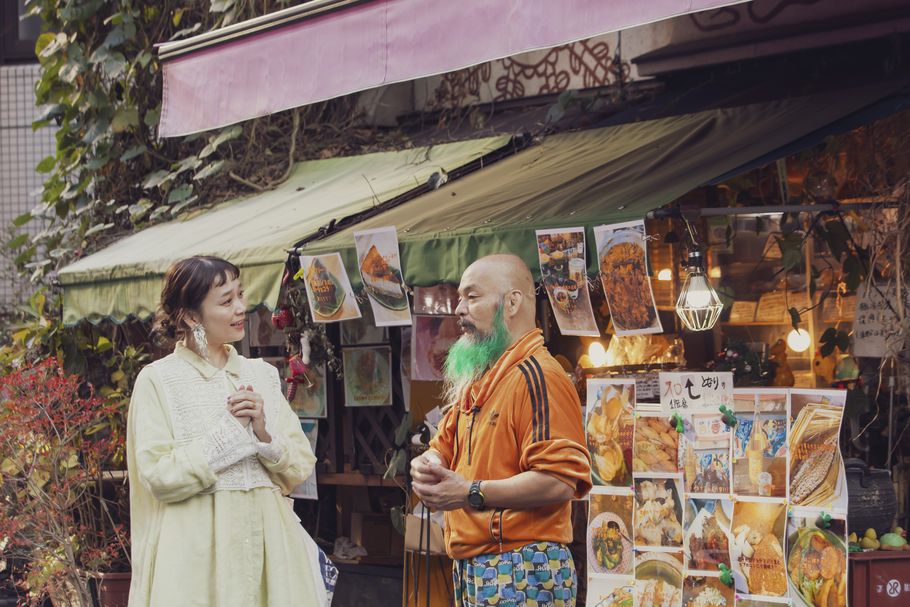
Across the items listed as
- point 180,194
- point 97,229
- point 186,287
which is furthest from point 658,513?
point 97,229

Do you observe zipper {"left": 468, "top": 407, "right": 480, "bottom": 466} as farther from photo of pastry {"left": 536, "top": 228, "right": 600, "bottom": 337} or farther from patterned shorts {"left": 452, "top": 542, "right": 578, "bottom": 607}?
photo of pastry {"left": 536, "top": 228, "right": 600, "bottom": 337}

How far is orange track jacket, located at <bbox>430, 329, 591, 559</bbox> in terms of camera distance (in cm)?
417

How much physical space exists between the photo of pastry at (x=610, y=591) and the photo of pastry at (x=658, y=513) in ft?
0.68

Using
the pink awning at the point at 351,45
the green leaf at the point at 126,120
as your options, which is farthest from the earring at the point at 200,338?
the green leaf at the point at 126,120

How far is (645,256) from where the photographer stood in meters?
5.55

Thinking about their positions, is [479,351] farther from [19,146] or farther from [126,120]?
[19,146]

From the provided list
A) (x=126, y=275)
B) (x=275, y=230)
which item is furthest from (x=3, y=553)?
(x=275, y=230)

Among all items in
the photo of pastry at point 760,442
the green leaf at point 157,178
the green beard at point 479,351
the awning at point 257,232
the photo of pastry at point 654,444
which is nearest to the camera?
the green beard at point 479,351

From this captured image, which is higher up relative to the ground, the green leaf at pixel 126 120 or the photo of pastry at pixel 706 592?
the green leaf at pixel 126 120

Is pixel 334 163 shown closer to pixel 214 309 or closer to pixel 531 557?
pixel 214 309

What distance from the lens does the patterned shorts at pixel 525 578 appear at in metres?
4.21

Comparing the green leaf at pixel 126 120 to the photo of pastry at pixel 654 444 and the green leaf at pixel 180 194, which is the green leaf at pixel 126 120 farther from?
the photo of pastry at pixel 654 444

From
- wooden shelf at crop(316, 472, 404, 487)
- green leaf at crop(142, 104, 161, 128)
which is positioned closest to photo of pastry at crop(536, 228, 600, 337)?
wooden shelf at crop(316, 472, 404, 487)

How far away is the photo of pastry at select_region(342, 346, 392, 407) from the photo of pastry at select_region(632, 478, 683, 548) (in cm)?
245
